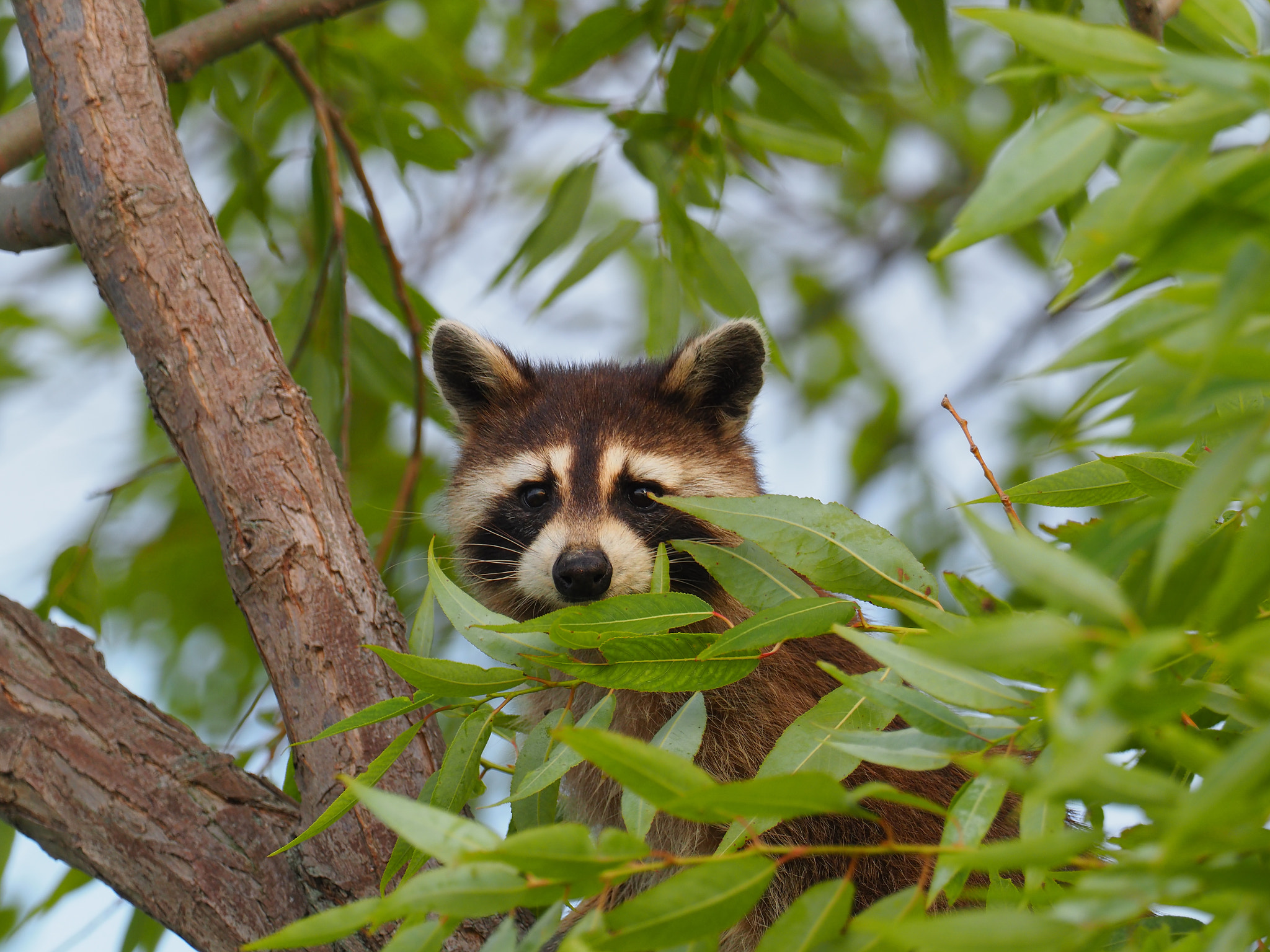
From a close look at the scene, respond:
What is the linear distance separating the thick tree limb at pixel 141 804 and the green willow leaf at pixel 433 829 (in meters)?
1.43

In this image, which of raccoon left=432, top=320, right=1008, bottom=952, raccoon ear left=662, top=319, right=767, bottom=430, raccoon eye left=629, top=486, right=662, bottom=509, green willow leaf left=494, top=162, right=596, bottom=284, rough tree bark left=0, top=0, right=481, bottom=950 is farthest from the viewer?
green willow leaf left=494, top=162, right=596, bottom=284

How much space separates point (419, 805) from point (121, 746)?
5.80 feet

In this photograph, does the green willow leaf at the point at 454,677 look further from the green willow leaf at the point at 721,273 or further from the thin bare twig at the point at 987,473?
the green willow leaf at the point at 721,273

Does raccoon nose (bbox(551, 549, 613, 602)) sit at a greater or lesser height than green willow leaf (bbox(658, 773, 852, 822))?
greater

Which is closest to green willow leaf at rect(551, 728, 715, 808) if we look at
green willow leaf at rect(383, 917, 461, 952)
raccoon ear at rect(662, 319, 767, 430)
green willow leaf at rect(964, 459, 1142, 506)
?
green willow leaf at rect(383, 917, 461, 952)

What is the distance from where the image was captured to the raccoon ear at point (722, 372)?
4059 millimetres

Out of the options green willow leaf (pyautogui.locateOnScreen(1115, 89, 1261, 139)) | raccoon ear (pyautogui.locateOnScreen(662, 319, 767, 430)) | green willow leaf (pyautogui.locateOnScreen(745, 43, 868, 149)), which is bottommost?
green willow leaf (pyautogui.locateOnScreen(1115, 89, 1261, 139))

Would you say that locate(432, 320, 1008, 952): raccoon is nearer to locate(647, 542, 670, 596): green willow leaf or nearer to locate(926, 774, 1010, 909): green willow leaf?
locate(647, 542, 670, 596): green willow leaf

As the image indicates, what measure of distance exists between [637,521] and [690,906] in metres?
2.20

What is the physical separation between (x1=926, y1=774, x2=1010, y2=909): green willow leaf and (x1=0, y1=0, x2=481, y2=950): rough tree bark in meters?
1.55

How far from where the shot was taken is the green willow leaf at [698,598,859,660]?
7.11 ft

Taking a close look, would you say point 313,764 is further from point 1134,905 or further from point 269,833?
point 1134,905

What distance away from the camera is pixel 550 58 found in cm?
440

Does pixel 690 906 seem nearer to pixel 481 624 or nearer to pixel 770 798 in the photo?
pixel 770 798
